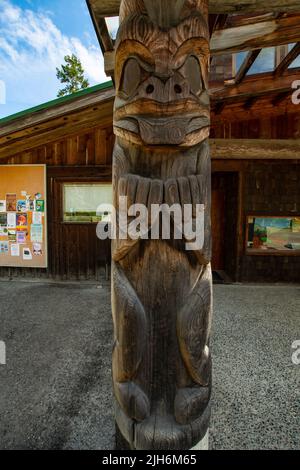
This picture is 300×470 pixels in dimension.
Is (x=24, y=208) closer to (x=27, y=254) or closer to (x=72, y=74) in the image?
(x=27, y=254)

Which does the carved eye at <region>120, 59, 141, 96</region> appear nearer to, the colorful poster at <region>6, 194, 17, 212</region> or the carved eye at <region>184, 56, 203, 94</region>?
the carved eye at <region>184, 56, 203, 94</region>

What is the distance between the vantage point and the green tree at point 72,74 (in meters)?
12.8

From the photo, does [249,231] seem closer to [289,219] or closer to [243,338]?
[289,219]

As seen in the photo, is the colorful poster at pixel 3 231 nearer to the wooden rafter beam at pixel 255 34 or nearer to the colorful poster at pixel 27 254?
the colorful poster at pixel 27 254

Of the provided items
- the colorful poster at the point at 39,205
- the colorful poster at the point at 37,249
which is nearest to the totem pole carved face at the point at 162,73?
the colorful poster at the point at 39,205

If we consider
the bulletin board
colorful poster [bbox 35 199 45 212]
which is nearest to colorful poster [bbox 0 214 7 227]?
the bulletin board

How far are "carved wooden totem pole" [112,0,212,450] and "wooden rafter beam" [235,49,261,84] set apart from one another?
2405mm

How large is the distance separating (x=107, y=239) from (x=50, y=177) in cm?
165

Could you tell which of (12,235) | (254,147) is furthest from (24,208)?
(254,147)

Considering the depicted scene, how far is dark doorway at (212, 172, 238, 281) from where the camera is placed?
5539 mm

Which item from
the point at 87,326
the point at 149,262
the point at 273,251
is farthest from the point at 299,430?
the point at 273,251

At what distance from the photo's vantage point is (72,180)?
17.4 feet

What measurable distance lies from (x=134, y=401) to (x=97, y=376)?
4.64 ft
